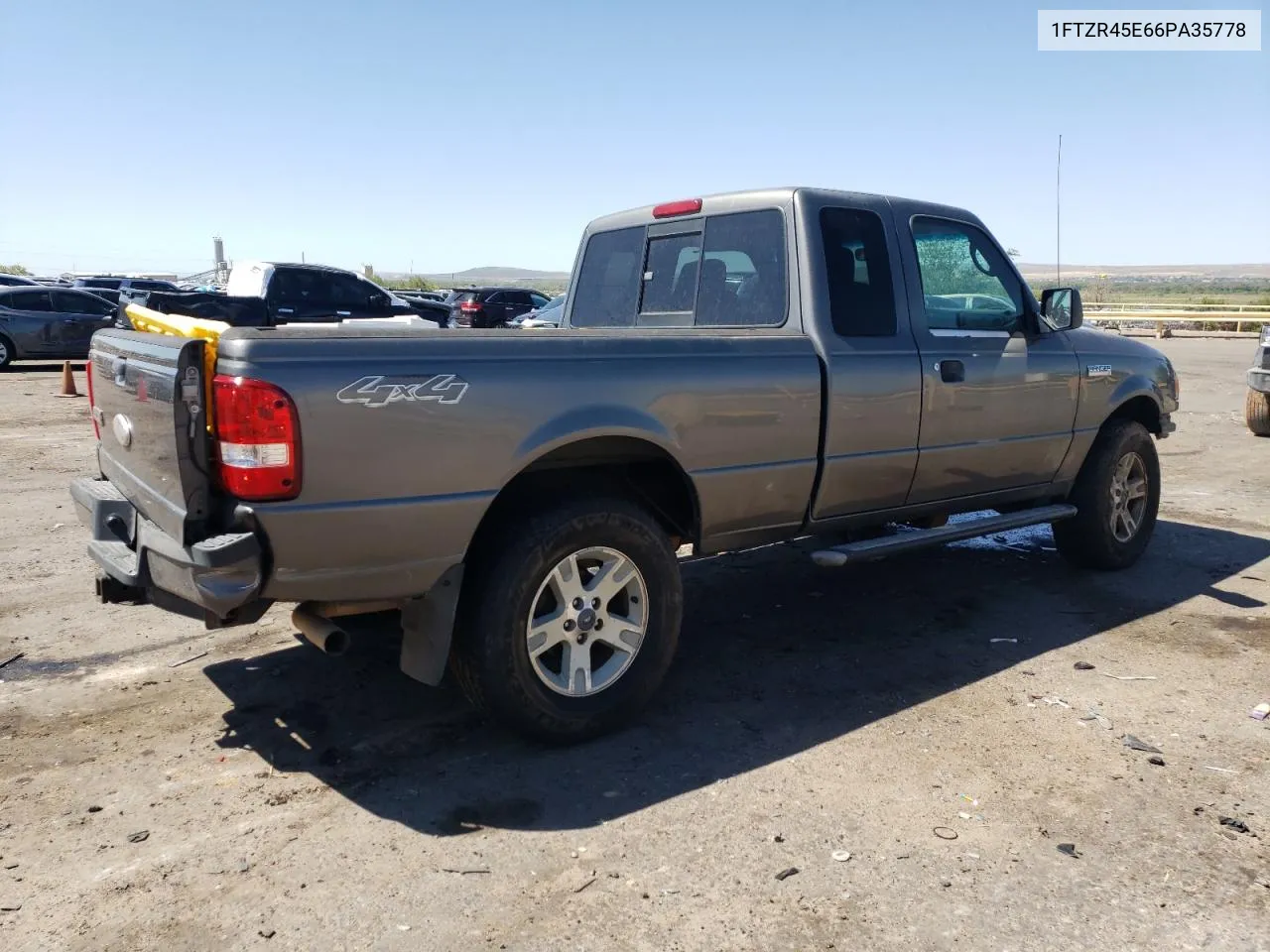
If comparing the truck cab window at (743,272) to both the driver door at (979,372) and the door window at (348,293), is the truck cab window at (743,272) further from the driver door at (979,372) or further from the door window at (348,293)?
the door window at (348,293)

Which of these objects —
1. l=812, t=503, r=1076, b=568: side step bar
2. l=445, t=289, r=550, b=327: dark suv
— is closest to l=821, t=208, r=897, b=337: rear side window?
l=812, t=503, r=1076, b=568: side step bar

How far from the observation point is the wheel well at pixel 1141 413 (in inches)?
249

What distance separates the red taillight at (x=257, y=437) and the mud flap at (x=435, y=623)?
646mm

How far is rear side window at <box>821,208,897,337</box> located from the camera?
15.2ft

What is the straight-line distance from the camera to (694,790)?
137 inches

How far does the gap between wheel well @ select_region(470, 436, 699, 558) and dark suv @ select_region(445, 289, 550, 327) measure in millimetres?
20806

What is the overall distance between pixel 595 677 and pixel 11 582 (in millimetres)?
3951

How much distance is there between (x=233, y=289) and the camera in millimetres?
17578

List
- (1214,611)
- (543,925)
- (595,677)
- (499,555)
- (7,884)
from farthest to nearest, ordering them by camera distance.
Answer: (1214,611) → (595,677) → (499,555) → (7,884) → (543,925)

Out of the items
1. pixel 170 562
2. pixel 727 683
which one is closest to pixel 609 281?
pixel 727 683

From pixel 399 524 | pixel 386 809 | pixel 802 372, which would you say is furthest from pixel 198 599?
pixel 802 372

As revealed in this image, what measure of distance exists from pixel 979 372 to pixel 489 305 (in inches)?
862

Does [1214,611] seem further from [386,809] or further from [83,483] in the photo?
[83,483]

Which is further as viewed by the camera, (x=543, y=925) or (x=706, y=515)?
(x=706, y=515)
